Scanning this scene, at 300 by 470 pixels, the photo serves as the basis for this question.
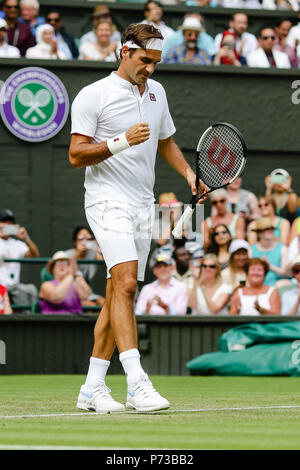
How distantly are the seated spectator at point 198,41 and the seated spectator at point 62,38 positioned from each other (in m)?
1.18

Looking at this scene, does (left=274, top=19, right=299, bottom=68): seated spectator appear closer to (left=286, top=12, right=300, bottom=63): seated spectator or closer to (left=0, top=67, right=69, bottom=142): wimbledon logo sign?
(left=286, top=12, right=300, bottom=63): seated spectator

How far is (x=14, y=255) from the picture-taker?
1296 centimetres

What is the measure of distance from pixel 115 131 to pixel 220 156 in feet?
2.58

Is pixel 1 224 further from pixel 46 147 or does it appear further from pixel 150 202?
pixel 150 202

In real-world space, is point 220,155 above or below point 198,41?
below

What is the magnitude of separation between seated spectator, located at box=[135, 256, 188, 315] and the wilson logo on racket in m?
5.00

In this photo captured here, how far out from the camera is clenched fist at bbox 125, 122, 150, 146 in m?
6.33

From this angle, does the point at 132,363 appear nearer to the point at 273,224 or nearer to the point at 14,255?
the point at 14,255

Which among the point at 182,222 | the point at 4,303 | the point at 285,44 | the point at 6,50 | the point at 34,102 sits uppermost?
the point at 285,44

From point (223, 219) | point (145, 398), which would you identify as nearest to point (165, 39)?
point (223, 219)

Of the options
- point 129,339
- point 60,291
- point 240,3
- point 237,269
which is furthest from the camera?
point 240,3

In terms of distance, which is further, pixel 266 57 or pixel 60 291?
pixel 266 57

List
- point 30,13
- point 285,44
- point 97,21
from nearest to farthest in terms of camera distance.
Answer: point 30,13 < point 97,21 < point 285,44
